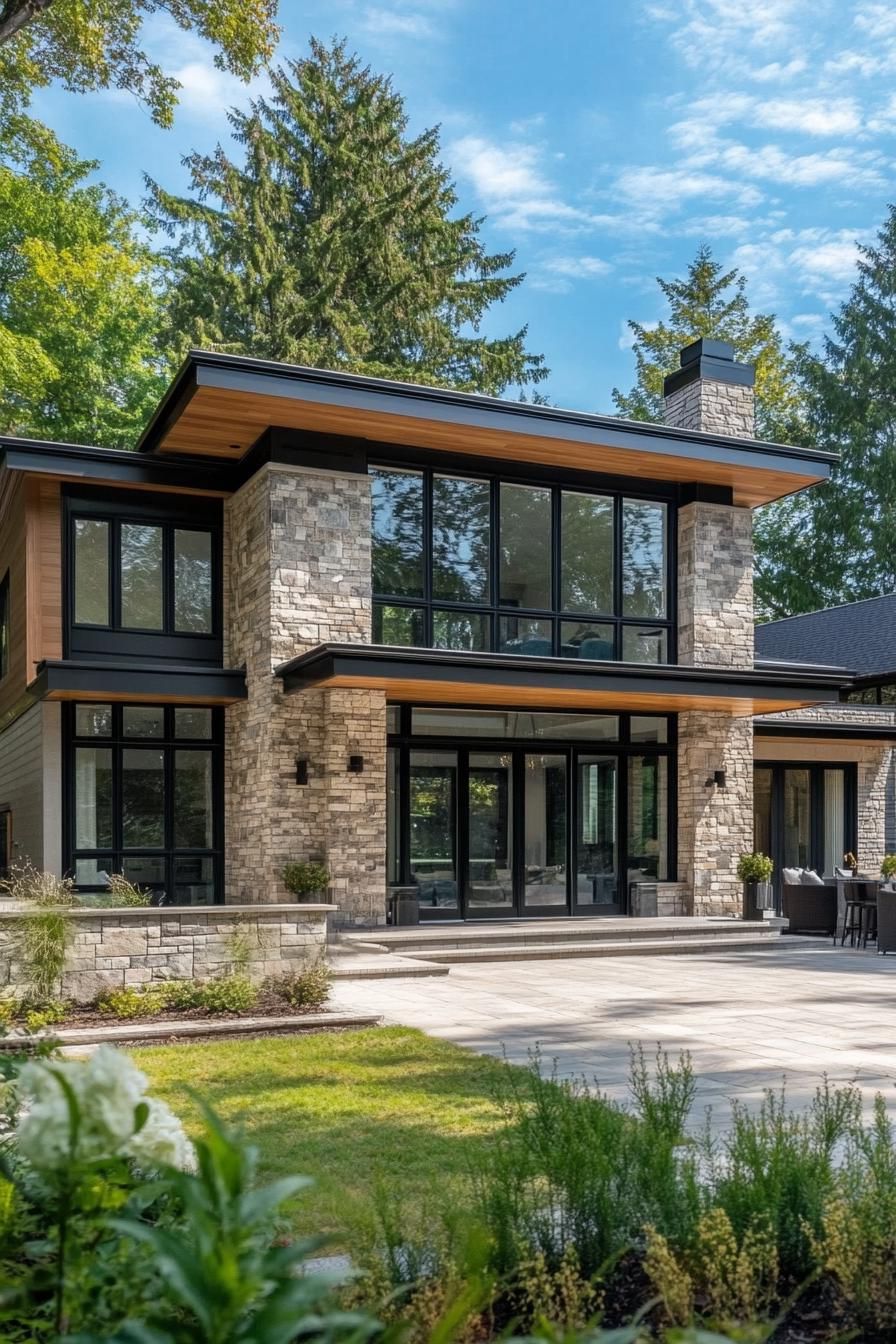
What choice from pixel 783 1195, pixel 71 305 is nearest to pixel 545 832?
pixel 783 1195

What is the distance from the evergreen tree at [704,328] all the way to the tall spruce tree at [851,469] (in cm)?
228

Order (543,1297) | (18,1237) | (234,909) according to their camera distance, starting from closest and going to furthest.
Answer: (18,1237) → (543,1297) → (234,909)

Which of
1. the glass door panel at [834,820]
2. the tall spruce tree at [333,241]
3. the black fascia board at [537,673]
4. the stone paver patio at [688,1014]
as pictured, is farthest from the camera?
the tall spruce tree at [333,241]

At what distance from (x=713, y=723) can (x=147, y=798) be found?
735cm

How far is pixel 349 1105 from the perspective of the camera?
5.94 metres

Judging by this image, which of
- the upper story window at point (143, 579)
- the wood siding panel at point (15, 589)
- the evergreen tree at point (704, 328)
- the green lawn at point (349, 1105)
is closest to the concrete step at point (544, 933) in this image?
the upper story window at point (143, 579)

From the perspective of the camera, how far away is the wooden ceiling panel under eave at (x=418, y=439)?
12789 millimetres

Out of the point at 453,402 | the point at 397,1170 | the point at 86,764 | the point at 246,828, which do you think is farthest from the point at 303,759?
the point at 397,1170

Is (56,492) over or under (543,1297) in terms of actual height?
over

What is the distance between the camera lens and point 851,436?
33531mm

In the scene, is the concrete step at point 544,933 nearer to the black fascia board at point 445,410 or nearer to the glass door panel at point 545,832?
the glass door panel at point 545,832

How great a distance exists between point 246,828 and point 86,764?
2071mm

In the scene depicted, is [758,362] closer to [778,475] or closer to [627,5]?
[627,5]

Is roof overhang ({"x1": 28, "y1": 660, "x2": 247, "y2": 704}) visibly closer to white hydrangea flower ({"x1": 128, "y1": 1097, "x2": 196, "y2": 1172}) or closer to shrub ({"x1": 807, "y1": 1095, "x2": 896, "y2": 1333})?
shrub ({"x1": 807, "y1": 1095, "x2": 896, "y2": 1333})
